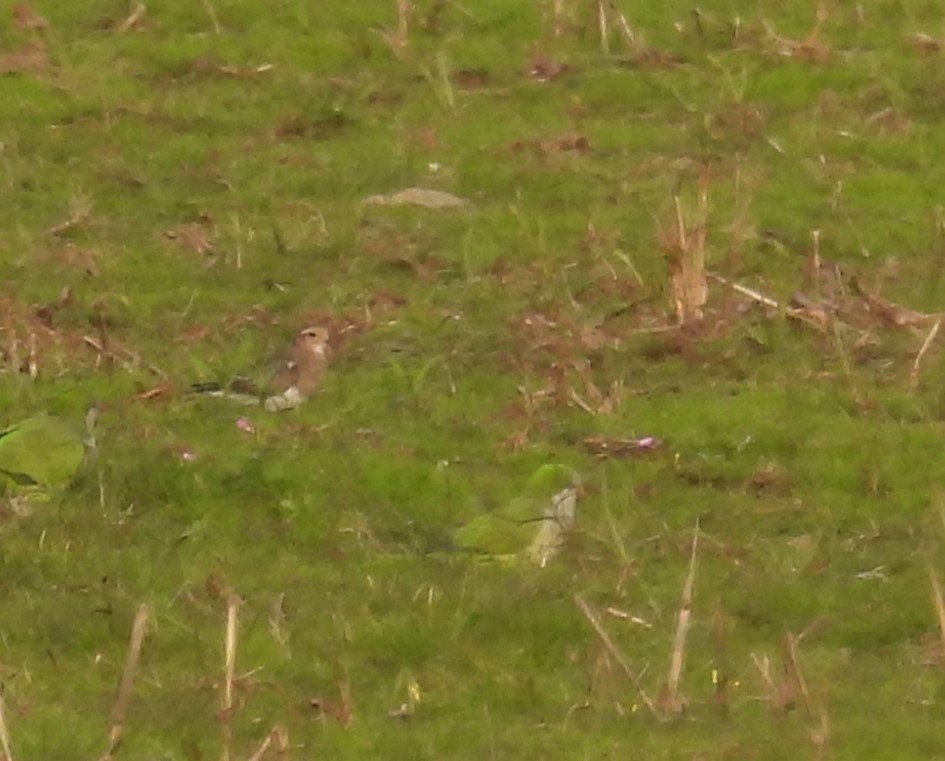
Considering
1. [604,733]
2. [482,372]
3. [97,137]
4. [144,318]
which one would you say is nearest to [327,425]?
[482,372]

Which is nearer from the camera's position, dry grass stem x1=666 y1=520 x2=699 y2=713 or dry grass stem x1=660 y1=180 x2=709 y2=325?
dry grass stem x1=666 y1=520 x2=699 y2=713

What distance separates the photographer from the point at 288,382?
Answer: 346 inches

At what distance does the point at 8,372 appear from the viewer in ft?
29.8

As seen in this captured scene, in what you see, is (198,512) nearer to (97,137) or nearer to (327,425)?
(327,425)

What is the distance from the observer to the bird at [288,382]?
8.80 metres

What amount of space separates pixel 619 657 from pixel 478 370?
9.95 ft

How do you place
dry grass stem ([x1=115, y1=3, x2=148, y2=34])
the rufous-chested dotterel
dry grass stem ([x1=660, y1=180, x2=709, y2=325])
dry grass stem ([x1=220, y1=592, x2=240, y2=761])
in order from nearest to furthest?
dry grass stem ([x1=220, y1=592, x2=240, y2=761]) < the rufous-chested dotterel < dry grass stem ([x1=660, y1=180, x2=709, y2=325]) < dry grass stem ([x1=115, y1=3, x2=148, y2=34])

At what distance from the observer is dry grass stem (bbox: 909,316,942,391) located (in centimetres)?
907

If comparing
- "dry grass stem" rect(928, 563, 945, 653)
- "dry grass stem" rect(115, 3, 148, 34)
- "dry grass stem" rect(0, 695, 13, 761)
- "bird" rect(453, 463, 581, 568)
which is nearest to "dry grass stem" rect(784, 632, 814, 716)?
"dry grass stem" rect(928, 563, 945, 653)

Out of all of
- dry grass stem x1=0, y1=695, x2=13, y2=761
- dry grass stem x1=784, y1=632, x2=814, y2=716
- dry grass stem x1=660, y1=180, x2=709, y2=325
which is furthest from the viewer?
dry grass stem x1=660, y1=180, x2=709, y2=325

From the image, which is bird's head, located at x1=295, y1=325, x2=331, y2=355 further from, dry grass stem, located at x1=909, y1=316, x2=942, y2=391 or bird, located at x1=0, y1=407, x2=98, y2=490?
dry grass stem, located at x1=909, y1=316, x2=942, y2=391

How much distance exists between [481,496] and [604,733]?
215cm

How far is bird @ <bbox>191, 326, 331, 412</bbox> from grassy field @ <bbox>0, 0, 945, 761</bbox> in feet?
0.26

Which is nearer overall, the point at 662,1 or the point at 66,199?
the point at 66,199
